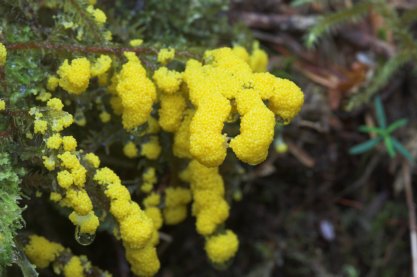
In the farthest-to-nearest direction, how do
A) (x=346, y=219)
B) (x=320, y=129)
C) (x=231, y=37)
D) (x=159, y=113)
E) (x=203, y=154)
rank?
1. (x=346, y=219)
2. (x=320, y=129)
3. (x=231, y=37)
4. (x=159, y=113)
5. (x=203, y=154)

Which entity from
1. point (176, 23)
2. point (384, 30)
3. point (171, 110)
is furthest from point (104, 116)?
point (384, 30)

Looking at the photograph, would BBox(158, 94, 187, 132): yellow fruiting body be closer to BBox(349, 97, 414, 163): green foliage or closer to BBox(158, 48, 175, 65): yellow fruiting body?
BBox(158, 48, 175, 65): yellow fruiting body

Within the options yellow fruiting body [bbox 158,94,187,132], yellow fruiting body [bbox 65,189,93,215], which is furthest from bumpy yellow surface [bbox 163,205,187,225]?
yellow fruiting body [bbox 65,189,93,215]

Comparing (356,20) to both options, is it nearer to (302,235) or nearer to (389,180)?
(389,180)

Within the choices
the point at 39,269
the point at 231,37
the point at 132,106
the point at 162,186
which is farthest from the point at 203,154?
the point at 231,37

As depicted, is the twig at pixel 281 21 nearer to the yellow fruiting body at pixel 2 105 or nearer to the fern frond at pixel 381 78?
the fern frond at pixel 381 78

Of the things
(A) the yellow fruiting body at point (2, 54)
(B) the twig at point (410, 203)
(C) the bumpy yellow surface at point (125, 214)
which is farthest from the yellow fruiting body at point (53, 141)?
(B) the twig at point (410, 203)
